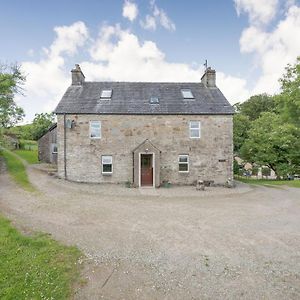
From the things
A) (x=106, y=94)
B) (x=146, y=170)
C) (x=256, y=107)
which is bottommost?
(x=146, y=170)

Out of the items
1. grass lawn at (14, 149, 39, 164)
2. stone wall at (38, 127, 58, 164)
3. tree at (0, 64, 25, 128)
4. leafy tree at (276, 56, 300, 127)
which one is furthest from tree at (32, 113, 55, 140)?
leafy tree at (276, 56, 300, 127)

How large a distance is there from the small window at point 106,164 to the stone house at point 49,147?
45.1ft

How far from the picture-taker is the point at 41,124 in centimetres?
6719

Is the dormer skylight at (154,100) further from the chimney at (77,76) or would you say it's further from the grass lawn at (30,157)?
the grass lawn at (30,157)

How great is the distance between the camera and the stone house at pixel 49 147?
32959mm

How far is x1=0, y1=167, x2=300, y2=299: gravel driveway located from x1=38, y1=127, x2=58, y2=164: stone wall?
52.5ft

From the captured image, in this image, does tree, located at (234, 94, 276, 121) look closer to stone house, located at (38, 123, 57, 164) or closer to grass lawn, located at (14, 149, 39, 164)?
stone house, located at (38, 123, 57, 164)

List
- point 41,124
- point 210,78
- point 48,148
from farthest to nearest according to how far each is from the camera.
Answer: point 41,124 → point 48,148 → point 210,78

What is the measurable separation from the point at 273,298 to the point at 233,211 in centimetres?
819

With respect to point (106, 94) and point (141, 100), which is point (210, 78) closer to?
point (141, 100)

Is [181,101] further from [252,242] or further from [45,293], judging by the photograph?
[45,293]

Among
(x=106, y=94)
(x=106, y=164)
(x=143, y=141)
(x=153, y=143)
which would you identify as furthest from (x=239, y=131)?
(x=106, y=164)

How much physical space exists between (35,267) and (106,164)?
15.0 m

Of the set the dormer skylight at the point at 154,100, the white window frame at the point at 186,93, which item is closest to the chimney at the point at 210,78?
the white window frame at the point at 186,93
